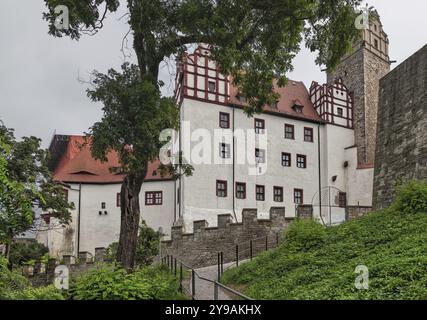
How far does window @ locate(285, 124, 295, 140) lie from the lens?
128 feet

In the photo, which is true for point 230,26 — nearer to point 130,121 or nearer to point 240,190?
point 130,121

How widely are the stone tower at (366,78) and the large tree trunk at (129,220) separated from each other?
28351 mm

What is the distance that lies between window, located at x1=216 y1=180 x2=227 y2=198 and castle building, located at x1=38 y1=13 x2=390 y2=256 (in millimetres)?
65

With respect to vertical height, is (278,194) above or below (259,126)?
below

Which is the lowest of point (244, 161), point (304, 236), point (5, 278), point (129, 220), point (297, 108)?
point (5, 278)

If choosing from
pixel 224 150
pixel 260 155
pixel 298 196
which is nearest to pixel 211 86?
pixel 224 150

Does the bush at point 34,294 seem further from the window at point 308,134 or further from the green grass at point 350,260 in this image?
the window at point 308,134

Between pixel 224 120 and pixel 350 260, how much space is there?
2421 centimetres

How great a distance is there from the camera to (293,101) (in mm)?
40844

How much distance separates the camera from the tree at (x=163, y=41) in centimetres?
1403

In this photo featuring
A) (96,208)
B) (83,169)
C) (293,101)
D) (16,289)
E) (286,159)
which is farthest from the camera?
(83,169)

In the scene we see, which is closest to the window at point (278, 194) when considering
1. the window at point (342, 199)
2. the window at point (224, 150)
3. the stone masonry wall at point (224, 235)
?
the window at point (224, 150)

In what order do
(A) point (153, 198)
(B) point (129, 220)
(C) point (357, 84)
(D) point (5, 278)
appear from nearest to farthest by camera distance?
(D) point (5, 278), (B) point (129, 220), (A) point (153, 198), (C) point (357, 84)
